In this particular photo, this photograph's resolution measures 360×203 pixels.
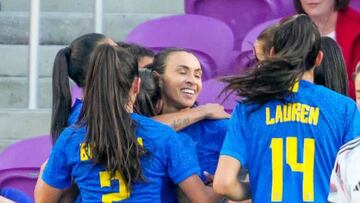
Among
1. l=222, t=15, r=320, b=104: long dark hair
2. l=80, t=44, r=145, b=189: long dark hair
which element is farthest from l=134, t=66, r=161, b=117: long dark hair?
l=222, t=15, r=320, b=104: long dark hair

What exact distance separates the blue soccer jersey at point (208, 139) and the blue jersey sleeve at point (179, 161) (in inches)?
14.9

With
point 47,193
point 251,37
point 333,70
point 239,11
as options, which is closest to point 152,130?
point 47,193

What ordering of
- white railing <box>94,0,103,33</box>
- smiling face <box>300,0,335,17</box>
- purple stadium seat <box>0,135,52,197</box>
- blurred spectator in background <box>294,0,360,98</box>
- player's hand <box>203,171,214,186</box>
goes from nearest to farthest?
player's hand <box>203,171,214,186</box>, purple stadium seat <box>0,135,52,197</box>, blurred spectator in background <box>294,0,360,98</box>, smiling face <box>300,0,335,17</box>, white railing <box>94,0,103,33</box>

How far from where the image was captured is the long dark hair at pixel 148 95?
5.71 meters

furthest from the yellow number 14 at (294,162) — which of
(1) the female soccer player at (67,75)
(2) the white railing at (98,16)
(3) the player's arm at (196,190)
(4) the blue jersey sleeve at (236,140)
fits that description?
(2) the white railing at (98,16)

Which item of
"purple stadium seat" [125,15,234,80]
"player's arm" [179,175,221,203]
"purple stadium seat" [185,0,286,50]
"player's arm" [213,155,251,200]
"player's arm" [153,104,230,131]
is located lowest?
"player's arm" [179,175,221,203]

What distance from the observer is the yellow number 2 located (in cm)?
514

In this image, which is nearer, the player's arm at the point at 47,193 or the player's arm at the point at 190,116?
the player's arm at the point at 47,193

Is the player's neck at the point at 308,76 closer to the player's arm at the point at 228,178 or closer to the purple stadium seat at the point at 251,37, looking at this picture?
the player's arm at the point at 228,178

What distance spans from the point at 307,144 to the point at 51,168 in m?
1.04

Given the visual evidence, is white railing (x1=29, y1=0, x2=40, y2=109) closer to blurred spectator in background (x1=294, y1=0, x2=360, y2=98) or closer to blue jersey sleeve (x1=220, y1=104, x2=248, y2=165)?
blurred spectator in background (x1=294, y1=0, x2=360, y2=98)

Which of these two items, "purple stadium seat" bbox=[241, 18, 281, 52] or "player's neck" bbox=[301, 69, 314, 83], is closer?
"player's neck" bbox=[301, 69, 314, 83]

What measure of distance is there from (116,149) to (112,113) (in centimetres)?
15

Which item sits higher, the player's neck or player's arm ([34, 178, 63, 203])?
the player's neck
